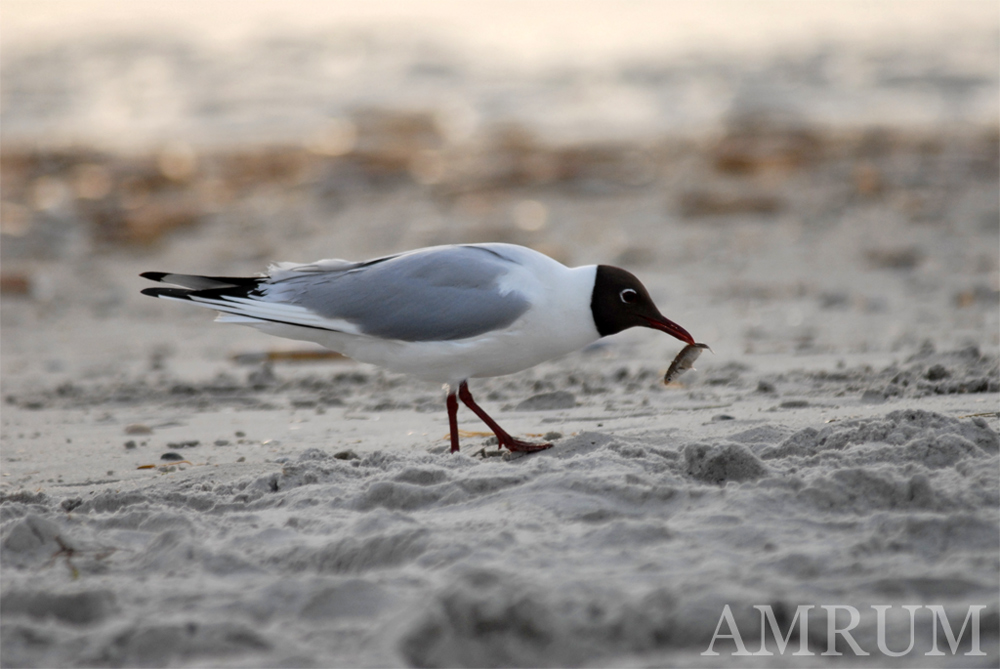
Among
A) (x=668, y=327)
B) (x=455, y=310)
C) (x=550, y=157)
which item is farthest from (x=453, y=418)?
(x=550, y=157)

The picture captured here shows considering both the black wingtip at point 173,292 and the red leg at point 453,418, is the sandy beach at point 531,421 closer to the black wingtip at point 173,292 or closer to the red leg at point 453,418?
the red leg at point 453,418

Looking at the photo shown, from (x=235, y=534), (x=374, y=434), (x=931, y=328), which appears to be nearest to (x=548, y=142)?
(x=931, y=328)

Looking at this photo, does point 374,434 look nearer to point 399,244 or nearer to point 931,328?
point 931,328

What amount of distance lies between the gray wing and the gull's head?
0.32 metres

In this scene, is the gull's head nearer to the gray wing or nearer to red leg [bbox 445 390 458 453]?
the gray wing

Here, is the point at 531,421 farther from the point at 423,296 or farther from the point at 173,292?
the point at 173,292

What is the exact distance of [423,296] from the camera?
438cm

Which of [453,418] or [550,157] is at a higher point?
[550,157]

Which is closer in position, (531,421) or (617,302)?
(617,302)

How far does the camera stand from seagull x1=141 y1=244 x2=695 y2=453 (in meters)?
4.29

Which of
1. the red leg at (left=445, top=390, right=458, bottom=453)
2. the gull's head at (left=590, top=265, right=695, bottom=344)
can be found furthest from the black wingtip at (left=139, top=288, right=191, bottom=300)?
the gull's head at (left=590, top=265, right=695, bottom=344)

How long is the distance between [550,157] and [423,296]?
8549mm

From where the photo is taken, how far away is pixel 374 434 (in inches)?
187

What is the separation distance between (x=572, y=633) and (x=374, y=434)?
2.43m
